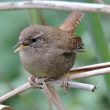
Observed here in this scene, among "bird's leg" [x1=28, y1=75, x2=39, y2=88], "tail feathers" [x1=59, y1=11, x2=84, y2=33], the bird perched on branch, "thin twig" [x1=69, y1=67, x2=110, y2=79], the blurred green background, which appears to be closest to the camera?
"thin twig" [x1=69, y1=67, x2=110, y2=79]

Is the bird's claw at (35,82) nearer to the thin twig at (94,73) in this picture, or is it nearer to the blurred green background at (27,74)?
the blurred green background at (27,74)

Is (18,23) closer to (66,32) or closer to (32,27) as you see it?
(66,32)

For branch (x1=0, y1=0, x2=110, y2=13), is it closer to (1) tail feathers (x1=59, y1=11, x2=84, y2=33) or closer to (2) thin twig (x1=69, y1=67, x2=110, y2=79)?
(2) thin twig (x1=69, y1=67, x2=110, y2=79)

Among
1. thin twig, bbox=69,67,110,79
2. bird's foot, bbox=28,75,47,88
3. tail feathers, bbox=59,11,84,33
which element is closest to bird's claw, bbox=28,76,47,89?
bird's foot, bbox=28,75,47,88

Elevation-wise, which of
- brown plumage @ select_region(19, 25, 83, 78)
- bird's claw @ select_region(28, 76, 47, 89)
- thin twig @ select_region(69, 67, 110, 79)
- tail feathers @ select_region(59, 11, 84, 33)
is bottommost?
thin twig @ select_region(69, 67, 110, 79)

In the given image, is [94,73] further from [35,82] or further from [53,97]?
[35,82]

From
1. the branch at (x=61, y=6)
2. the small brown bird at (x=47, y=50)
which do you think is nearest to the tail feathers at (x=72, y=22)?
the small brown bird at (x=47, y=50)

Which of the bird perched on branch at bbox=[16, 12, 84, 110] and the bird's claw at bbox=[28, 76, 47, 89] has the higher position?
the bird perched on branch at bbox=[16, 12, 84, 110]
